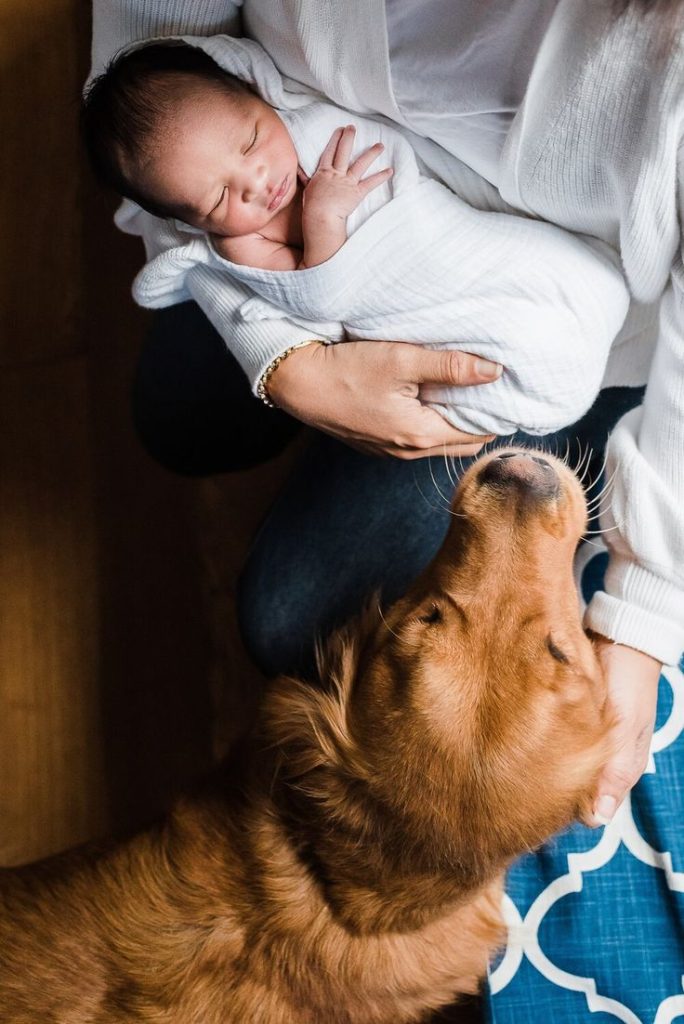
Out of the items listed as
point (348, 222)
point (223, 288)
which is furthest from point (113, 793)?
point (348, 222)

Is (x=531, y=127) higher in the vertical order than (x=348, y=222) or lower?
higher

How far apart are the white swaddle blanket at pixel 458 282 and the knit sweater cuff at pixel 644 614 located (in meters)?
0.20

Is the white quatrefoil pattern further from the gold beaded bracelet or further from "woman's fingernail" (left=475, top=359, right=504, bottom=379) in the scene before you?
the gold beaded bracelet

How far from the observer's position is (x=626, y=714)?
95 cm

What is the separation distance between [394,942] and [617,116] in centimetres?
83

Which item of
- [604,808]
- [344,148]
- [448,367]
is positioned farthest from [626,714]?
[344,148]

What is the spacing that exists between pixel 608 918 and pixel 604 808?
0.57ft

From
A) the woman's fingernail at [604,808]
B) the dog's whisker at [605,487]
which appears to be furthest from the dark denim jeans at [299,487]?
the woman's fingernail at [604,808]

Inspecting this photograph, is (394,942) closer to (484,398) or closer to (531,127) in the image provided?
(484,398)

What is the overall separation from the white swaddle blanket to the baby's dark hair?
0.02 metres

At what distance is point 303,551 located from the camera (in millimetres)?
1239

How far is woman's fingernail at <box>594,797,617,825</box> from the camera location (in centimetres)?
92

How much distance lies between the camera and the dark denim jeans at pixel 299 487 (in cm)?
117

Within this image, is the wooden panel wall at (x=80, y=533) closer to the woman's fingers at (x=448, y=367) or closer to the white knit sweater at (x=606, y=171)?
the white knit sweater at (x=606, y=171)
